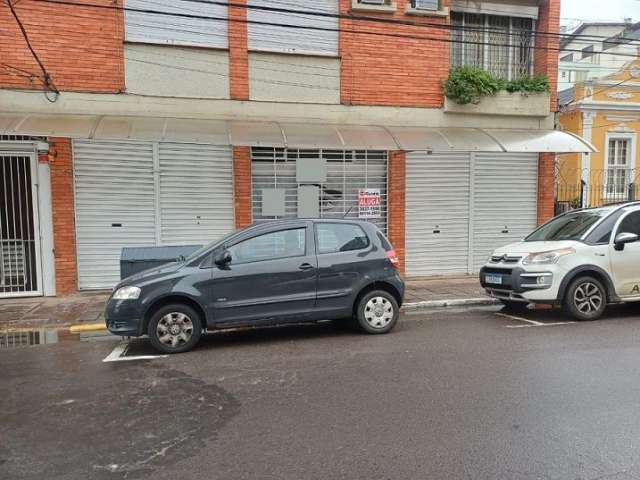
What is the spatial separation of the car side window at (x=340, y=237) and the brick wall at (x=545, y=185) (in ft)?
25.1

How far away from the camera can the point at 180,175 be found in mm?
11219

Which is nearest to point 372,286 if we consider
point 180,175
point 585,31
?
point 180,175

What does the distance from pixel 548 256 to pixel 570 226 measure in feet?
3.89

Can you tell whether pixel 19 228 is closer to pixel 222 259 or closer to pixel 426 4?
pixel 222 259

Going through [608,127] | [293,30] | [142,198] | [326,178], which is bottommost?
[142,198]

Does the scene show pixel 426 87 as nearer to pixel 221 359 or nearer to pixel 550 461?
pixel 221 359

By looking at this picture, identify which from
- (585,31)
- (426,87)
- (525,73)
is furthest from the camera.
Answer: (585,31)

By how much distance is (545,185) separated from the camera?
1331 cm

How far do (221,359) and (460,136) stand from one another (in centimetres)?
788

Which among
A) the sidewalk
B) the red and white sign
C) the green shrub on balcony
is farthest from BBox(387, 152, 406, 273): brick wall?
the green shrub on balcony

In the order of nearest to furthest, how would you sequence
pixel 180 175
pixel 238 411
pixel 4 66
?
1. pixel 238 411
2. pixel 4 66
3. pixel 180 175

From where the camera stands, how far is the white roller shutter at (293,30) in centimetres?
1137

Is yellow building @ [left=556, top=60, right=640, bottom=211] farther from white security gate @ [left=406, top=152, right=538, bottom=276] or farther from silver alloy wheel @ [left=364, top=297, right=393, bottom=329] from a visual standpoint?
silver alloy wheel @ [left=364, top=297, right=393, bottom=329]

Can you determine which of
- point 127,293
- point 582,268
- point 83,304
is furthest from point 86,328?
point 582,268
